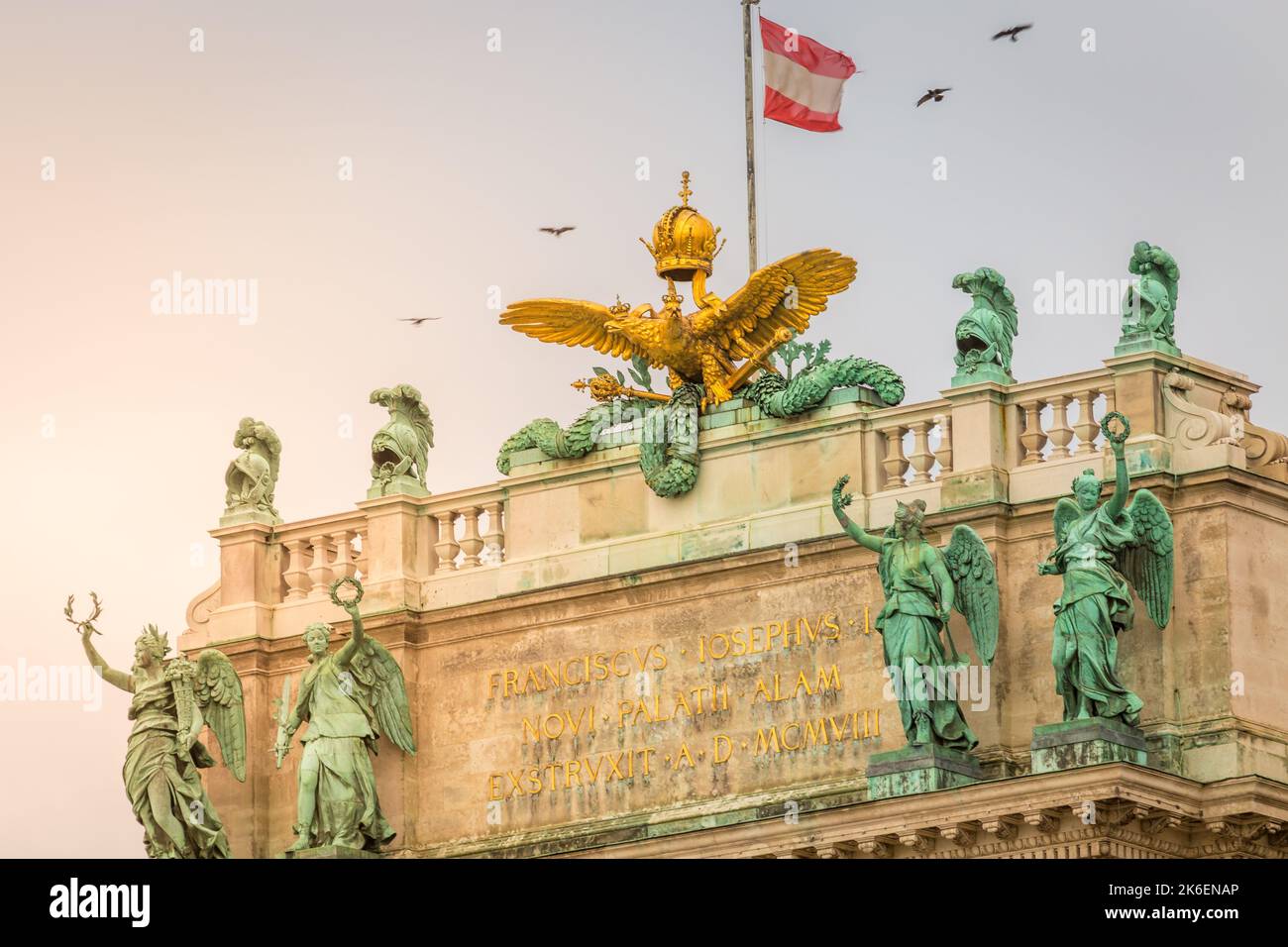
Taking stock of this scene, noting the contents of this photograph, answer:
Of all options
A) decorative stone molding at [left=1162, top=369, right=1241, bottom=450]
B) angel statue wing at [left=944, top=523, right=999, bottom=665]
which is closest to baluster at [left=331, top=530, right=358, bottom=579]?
angel statue wing at [left=944, top=523, right=999, bottom=665]

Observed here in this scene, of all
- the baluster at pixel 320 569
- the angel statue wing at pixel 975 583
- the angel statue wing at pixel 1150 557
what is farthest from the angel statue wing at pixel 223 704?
the angel statue wing at pixel 1150 557

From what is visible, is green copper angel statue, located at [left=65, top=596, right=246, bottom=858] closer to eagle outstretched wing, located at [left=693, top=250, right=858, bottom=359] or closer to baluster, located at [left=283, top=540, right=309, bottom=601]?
baluster, located at [left=283, top=540, right=309, bottom=601]

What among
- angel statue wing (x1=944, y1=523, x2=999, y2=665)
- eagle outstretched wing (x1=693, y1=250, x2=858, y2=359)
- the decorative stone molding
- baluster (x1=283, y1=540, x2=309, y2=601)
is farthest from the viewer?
baluster (x1=283, y1=540, x2=309, y2=601)

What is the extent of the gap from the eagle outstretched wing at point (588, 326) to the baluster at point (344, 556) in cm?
298

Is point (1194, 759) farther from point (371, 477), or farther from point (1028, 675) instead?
point (371, 477)

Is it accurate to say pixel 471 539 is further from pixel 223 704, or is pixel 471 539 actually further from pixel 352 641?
pixel 223 704

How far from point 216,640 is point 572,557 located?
4.36 meters

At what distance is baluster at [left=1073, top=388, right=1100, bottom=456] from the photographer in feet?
186

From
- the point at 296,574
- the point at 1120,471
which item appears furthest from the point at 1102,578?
the point at 296,574

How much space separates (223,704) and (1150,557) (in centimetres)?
1070

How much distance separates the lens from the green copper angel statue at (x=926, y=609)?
182 ft

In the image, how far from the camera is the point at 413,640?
6038cm

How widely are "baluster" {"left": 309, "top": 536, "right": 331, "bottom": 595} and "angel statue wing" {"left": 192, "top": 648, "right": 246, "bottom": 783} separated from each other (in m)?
1.34
